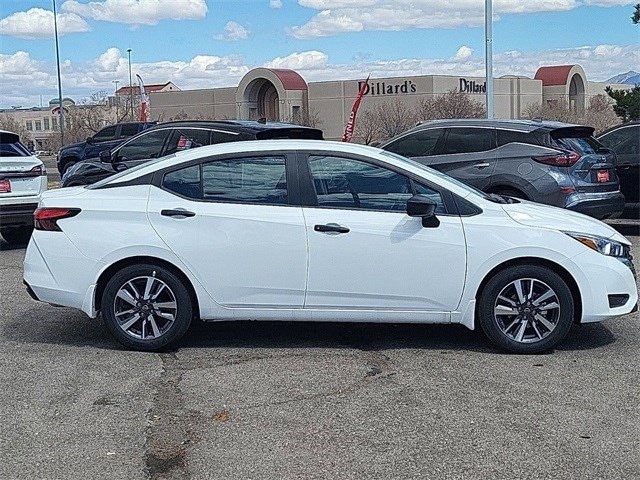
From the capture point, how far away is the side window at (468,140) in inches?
470

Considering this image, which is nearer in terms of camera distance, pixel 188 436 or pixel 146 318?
pixel 188 436

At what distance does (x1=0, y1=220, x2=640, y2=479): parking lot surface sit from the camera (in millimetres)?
4758

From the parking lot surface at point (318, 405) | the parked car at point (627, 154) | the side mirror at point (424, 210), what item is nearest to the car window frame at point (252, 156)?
the side mirror at point (424, 210)

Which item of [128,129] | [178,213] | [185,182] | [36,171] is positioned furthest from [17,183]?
[128,129]

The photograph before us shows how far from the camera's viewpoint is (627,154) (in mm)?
13367

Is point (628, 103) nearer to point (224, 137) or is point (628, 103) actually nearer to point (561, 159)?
point (561, 159)

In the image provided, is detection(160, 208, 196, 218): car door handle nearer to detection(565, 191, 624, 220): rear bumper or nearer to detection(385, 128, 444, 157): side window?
detection(565, 191, 624, 220): rear bumper

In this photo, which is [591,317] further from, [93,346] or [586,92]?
[586,92]

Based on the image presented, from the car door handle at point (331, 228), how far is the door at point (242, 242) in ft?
0.40

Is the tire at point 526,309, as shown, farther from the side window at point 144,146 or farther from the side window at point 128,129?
the side window at point 128,129

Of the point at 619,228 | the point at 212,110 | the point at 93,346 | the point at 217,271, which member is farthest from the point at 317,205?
the point at 212,110

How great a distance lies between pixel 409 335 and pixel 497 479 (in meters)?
2.84

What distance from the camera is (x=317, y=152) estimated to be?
273 inches

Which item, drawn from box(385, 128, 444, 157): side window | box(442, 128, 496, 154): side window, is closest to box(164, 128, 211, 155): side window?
box(385, 128, 444, 157): side window
